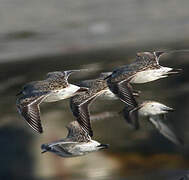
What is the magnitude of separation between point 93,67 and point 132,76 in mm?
4825

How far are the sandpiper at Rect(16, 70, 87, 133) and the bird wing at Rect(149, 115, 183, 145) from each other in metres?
1.87

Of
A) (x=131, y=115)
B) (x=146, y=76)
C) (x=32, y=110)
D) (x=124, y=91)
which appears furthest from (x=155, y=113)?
(x=32, y=110)

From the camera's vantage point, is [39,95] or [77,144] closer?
[39,95]

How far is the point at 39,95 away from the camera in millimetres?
6102

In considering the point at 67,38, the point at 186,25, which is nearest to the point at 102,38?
the point at 67,38

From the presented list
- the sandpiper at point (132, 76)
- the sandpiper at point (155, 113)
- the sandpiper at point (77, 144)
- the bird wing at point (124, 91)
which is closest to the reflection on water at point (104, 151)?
→ the sandpiper at point (155, 113)

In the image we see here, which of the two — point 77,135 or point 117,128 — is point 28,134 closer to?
point 117,128

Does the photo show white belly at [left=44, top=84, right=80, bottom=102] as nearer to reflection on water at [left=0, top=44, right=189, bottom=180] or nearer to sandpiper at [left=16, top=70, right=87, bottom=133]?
sandpiper at [left=16, top=70, right=87, bottom=133]

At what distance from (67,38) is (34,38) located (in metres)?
0.62

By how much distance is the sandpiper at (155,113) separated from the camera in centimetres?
736

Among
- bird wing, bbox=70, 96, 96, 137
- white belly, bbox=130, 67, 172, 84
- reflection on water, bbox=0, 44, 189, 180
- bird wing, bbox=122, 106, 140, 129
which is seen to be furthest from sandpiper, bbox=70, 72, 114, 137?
reflection on water, bbox=0, 44, 189, 180

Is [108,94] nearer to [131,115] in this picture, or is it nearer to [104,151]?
[131,115]

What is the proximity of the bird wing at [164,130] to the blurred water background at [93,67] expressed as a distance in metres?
0.11

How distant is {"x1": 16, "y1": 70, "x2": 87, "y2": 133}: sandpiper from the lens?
236 inches
